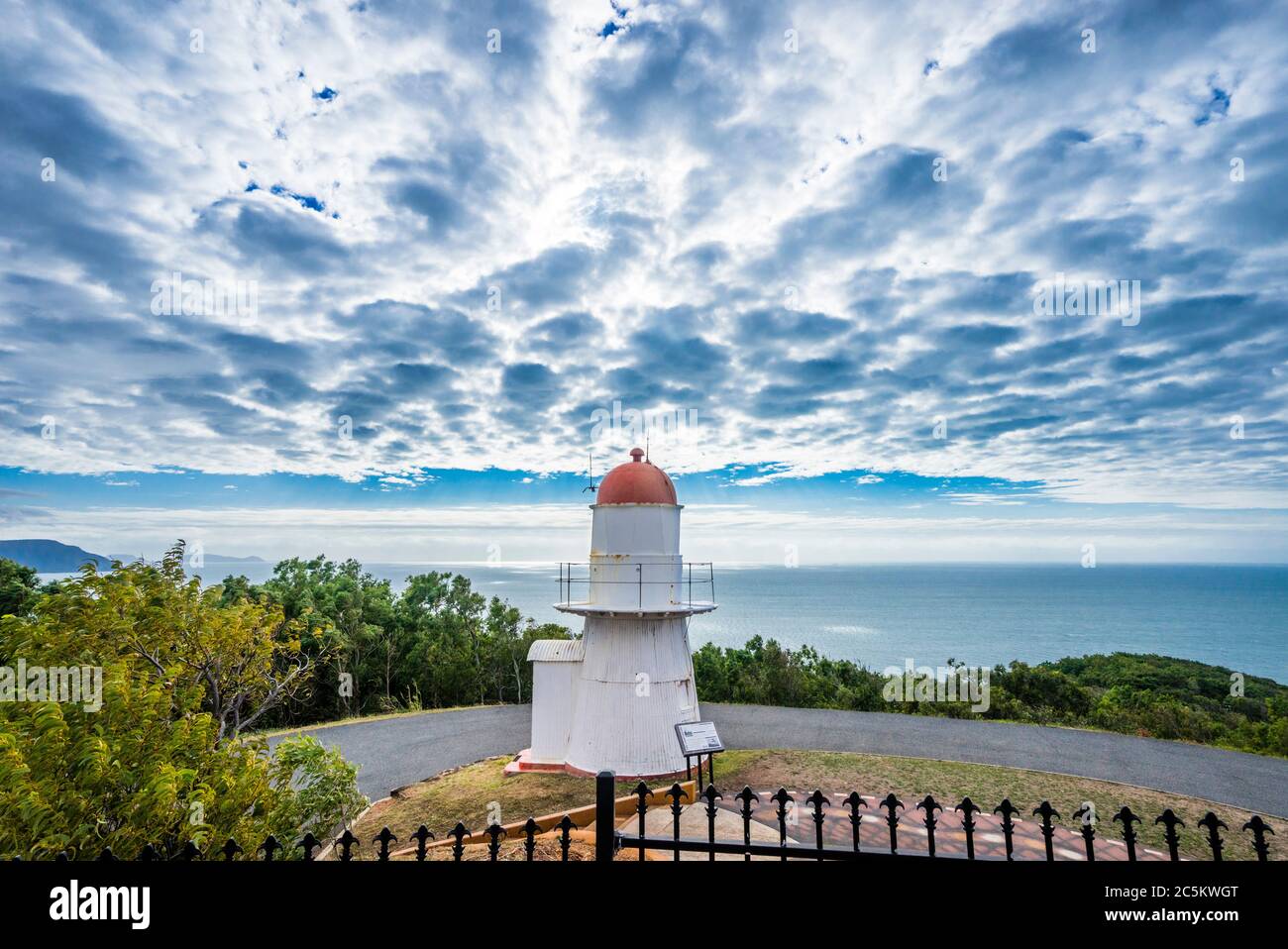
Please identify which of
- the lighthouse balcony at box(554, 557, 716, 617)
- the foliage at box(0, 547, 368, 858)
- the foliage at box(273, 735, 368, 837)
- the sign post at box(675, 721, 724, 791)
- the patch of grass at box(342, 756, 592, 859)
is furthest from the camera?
the lighthouse balcony at box(554, 557, 716, 617)

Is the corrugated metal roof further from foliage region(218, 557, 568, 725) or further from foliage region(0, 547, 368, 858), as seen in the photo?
foliage region(218, 557, 568, 725)

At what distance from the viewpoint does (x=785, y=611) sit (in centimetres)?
12206

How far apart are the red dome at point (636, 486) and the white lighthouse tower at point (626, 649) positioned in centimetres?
2

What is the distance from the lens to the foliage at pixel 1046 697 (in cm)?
1680

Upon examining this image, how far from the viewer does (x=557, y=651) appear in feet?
46.8

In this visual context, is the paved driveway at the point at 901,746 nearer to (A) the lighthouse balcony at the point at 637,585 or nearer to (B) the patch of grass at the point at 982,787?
(B) the patch of grass at the point at 982,787

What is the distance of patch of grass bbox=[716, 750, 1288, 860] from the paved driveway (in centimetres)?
94

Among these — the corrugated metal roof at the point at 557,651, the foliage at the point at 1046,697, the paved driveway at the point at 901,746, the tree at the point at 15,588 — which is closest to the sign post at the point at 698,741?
the corrugated metal roof at the point at 557,651

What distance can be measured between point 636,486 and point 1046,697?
17609 mm

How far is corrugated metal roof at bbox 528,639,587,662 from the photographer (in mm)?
13961

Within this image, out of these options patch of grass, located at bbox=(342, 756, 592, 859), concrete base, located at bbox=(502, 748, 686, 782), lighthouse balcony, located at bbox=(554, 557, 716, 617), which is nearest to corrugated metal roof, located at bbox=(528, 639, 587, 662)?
lighthouse balcony, located at bbox=(554, 557, 716, 617)

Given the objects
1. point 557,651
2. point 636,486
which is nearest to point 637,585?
point 636,486

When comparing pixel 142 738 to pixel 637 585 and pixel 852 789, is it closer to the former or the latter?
pixel 637 585
